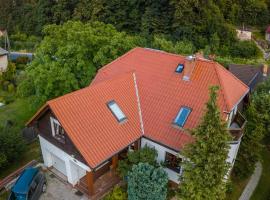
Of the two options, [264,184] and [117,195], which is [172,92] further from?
[264,184]

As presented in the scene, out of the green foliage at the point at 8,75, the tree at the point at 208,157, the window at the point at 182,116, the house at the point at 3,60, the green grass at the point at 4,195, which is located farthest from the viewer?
the house at the point at 3,60

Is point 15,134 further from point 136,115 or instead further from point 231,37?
point 231,37

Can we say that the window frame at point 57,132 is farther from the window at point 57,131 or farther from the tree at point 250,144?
the tree at point 250,144

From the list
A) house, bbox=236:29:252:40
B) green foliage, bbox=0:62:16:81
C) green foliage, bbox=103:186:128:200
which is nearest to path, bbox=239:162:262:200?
green foliage, bbox=103:186:128:200

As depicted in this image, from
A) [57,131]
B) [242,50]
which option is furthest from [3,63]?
[242,50]

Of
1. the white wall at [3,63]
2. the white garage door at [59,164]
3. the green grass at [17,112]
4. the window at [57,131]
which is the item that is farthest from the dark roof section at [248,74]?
the white wall at [3,63]
